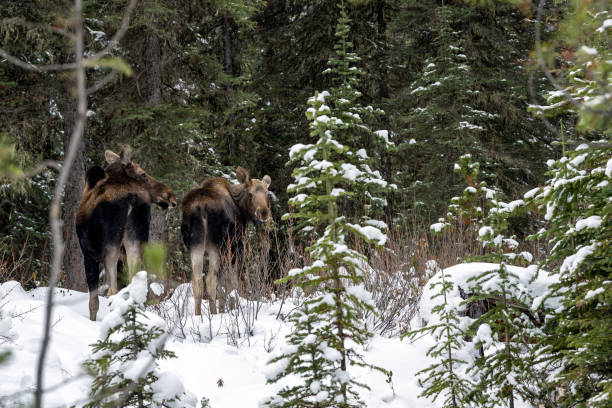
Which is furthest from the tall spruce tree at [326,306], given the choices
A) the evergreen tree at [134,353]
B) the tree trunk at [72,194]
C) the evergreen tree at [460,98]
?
the evergreen tree at [460,98]

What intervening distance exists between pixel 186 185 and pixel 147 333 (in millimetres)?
8122

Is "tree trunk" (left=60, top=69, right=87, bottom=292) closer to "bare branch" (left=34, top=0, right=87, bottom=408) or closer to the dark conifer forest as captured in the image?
the dark conifer forest

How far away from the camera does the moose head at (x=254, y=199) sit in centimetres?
833

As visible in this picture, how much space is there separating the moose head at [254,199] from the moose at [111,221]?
1.57 m

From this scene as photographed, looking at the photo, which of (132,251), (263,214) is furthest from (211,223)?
(132,251)

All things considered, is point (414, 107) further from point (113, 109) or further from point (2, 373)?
point (2, 373)

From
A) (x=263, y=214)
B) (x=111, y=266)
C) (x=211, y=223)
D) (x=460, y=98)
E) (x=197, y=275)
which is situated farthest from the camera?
(x=460, y=98)

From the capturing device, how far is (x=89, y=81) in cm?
1179

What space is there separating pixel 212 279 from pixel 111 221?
1577 mm

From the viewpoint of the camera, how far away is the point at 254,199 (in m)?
8.41

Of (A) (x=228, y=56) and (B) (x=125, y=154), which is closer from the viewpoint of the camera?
(B) (x=125, y=154)

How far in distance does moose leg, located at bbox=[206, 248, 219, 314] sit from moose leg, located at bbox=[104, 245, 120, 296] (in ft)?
4.07

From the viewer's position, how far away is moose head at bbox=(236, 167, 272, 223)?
8328mm

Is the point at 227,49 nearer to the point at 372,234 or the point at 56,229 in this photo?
the point at 372,234
